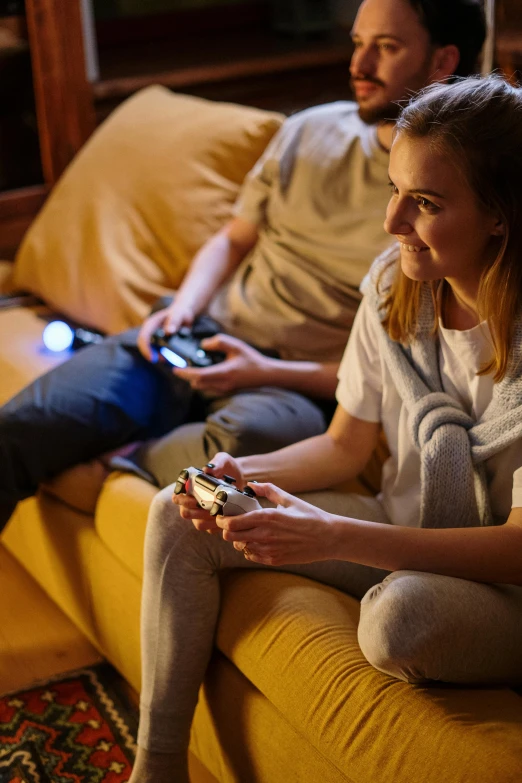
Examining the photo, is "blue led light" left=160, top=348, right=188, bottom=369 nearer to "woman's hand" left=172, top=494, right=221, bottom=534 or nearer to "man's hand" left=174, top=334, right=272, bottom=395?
"man's hand" left=174, top=334, right=272, bottom=395

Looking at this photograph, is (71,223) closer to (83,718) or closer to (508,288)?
(83,718)

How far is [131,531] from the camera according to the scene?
1.51 metres

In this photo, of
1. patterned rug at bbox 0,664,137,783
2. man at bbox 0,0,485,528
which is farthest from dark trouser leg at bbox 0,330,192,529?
patterned rug at bbox 0,664,137,783

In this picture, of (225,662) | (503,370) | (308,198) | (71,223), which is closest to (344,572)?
(225,662)

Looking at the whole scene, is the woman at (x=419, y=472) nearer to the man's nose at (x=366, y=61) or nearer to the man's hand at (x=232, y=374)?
the man's hand at (x=232, y=374)

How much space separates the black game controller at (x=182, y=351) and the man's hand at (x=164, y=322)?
0.01 m

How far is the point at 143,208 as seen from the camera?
227 centimetres

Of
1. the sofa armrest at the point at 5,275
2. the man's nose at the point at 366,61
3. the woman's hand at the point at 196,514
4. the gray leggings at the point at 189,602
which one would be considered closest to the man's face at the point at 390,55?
the man's nose at the point at 366,61

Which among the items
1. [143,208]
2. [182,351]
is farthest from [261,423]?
[143,208]

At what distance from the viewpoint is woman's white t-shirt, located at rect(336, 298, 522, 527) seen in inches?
47.0

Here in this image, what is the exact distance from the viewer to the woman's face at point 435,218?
108cm

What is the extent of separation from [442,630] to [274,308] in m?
0.90

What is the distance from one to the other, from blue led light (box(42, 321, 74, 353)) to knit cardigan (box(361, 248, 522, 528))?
3.32ft

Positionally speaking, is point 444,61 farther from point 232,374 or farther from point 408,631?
point 408,631
